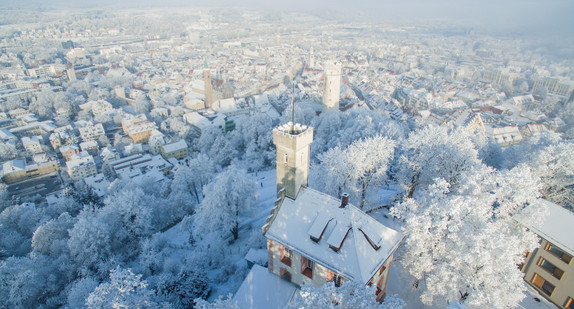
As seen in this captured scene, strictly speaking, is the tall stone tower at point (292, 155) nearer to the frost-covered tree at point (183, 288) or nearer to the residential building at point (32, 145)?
the frost-covered tree at point (183, 288)

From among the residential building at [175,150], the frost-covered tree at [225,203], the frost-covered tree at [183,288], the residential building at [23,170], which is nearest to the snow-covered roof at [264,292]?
the frost-covered tree at [183,288]

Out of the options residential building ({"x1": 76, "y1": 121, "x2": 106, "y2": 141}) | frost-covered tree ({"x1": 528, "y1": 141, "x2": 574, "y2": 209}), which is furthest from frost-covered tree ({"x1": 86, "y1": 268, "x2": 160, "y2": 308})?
residential building ({"x1": 76, "y1": 121, "x2": 106, "y2": 141})

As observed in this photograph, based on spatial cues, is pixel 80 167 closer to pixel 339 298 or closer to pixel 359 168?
pixel 359 168

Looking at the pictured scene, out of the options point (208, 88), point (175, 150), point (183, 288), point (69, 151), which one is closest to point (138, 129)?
point (69, 151)

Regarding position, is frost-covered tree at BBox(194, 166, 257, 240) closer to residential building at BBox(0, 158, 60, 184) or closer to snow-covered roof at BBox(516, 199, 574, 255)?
snow-covered roof at BBox(516, 199, 574, 255)

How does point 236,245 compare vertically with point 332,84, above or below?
below

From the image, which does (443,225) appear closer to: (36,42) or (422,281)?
(422,281)

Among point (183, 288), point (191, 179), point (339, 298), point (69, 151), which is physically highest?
point (339, 298)
